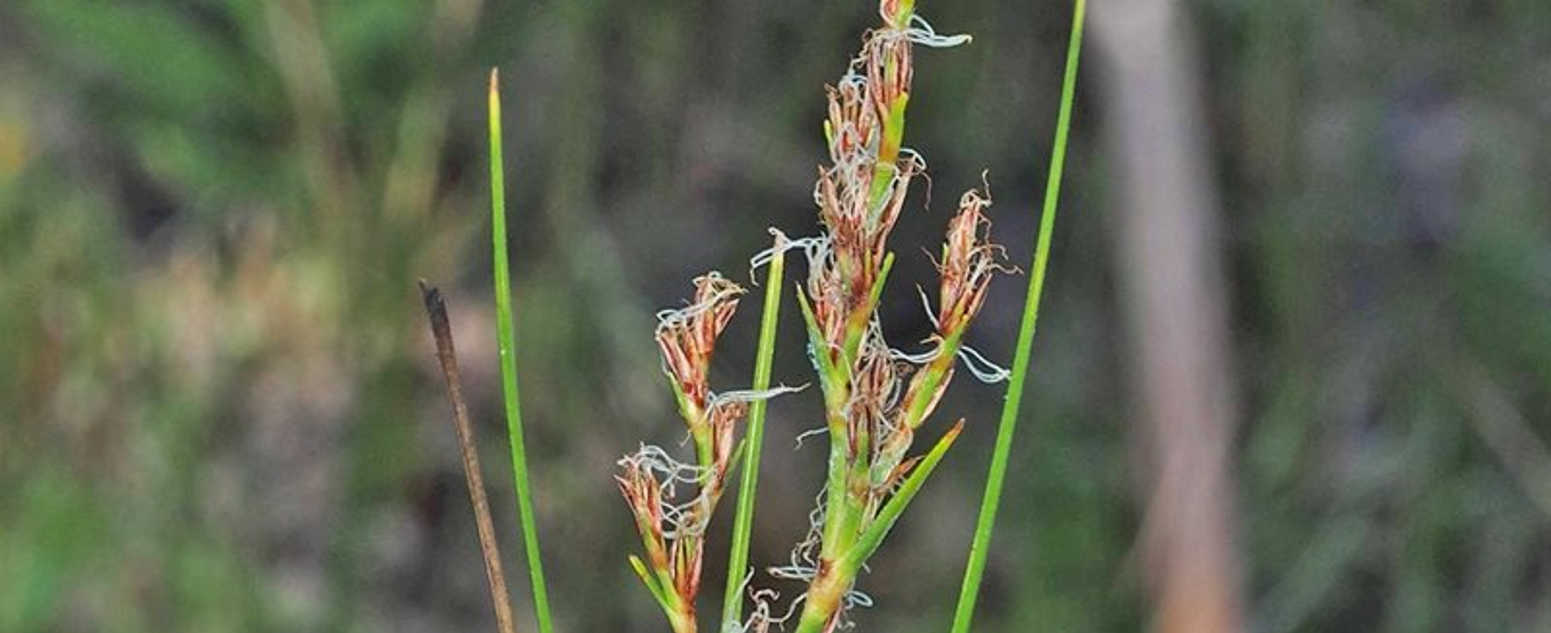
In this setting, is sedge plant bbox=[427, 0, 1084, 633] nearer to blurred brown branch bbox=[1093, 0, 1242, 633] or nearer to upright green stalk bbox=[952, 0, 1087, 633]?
upright green stalk bbox=[952, 0, 1087, 633]

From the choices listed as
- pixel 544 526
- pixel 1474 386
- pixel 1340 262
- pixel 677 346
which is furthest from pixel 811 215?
pixel 677 346

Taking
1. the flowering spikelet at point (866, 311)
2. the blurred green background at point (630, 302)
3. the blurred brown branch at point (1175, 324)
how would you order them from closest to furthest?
1. the flowering spikelet at point (866, 311)
2. the blurred brown branch at point (1175, 324)
3. the blurred green background at point (630, 302)

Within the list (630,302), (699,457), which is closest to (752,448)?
(699,457)

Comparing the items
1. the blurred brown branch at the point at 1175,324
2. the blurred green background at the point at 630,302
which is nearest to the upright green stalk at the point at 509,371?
the blurred brown branch at the point at 1175,324

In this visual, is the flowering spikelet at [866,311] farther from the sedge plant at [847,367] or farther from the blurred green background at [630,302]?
the blurred green background at [630,302]

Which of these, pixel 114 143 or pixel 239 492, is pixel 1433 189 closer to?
pixel 239 492

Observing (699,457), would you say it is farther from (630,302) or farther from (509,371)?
(630,302)
